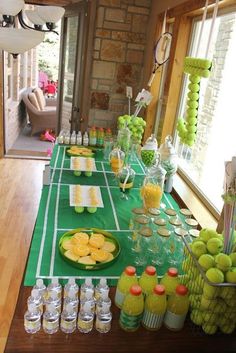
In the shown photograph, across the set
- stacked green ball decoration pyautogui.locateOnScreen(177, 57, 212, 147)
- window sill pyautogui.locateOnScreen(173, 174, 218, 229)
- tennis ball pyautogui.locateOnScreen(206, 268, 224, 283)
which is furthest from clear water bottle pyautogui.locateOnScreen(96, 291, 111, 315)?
stacked green ball decoration pyautogui.locateOnScreen(177, 57, 212, 147)

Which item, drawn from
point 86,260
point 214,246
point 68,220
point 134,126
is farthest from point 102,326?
point 134,126

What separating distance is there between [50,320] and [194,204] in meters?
1.30

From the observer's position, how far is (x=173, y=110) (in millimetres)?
2840

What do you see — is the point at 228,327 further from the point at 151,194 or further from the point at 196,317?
the point at 151,194

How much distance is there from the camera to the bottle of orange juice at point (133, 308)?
0.96 metres

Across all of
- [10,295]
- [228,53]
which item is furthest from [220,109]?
[10,295]

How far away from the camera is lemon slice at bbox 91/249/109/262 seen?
1.29m

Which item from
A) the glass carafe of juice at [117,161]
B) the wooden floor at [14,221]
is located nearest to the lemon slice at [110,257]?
the glass carafe of juice at [117,161]

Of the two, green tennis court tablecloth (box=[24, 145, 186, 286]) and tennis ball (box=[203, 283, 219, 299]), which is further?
green tennis court tablecloth (box=[24, 145, 186, 286])

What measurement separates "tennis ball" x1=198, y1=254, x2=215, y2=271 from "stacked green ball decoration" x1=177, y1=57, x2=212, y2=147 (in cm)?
113

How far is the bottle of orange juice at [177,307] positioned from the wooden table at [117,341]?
38 millimetres

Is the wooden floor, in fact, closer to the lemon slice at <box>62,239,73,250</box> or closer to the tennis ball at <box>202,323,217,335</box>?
the lemon slice at <box>62,239,73,250</box>

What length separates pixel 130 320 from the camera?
976mm

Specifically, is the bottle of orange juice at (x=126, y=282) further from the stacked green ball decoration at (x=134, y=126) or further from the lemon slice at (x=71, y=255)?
the stacked green ball decoration at (x=134, y=126)
